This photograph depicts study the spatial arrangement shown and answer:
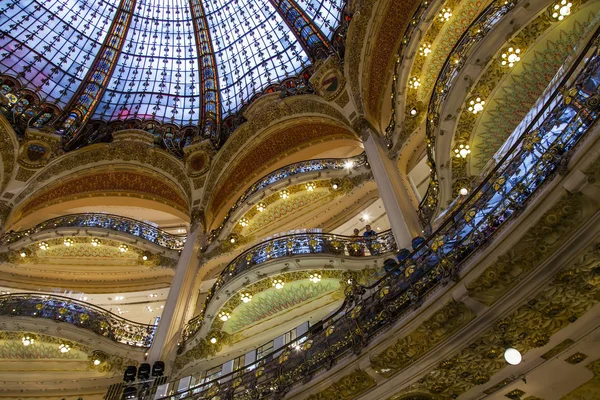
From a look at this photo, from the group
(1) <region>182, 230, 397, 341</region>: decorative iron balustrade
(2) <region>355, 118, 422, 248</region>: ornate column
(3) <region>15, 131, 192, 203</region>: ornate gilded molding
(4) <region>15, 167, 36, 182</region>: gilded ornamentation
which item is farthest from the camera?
(3) <region>15, 131, 192, 203</region>: ornate gilded molding

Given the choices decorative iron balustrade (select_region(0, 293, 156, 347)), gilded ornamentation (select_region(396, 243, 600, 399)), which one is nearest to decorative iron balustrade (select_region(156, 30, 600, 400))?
gilded ornamentation (select_region(396, 243, 600, 399))

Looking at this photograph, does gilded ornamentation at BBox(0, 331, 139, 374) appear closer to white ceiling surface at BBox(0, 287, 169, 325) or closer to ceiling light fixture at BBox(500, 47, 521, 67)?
white ceiling surface at BBox(0, 287, 169, 325)

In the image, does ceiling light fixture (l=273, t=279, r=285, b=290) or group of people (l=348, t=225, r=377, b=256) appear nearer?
group of people (l=348, t=225, r=377, b=256)

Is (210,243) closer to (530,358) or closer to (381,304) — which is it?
(381,304)

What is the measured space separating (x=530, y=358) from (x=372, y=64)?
33.0ft

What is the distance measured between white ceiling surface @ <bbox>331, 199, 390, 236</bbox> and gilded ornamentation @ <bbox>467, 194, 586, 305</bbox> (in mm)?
7566

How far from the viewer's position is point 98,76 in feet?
55.1

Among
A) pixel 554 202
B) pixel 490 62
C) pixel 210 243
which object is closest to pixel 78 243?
pixel 210 243

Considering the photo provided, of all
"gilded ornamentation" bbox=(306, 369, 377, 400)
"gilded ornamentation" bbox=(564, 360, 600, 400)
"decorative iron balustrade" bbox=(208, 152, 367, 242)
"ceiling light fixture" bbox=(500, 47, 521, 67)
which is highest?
"decorative iron balustrade" bbox=(208, 152, 367, 242)

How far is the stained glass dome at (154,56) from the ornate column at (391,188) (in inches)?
185

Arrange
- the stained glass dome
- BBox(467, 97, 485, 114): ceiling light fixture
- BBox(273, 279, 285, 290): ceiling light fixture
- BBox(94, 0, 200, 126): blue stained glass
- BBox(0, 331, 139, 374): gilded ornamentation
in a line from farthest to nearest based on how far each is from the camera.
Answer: BBox(94, 0, 200, 126): blue stained glass, the stained glass dome, BBox(0, 331, 139, 374): gilded ornamentation, BBox(273, 279, 285, 290): ceiling light fixture, BBox(467, 97, 485, 114): ceiling light fixture

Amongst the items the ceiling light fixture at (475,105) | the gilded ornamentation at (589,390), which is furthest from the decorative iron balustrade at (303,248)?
the gilded ornamentation at (589,390)

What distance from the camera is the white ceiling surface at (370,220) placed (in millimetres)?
11945

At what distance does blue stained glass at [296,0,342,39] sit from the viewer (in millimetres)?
15070
